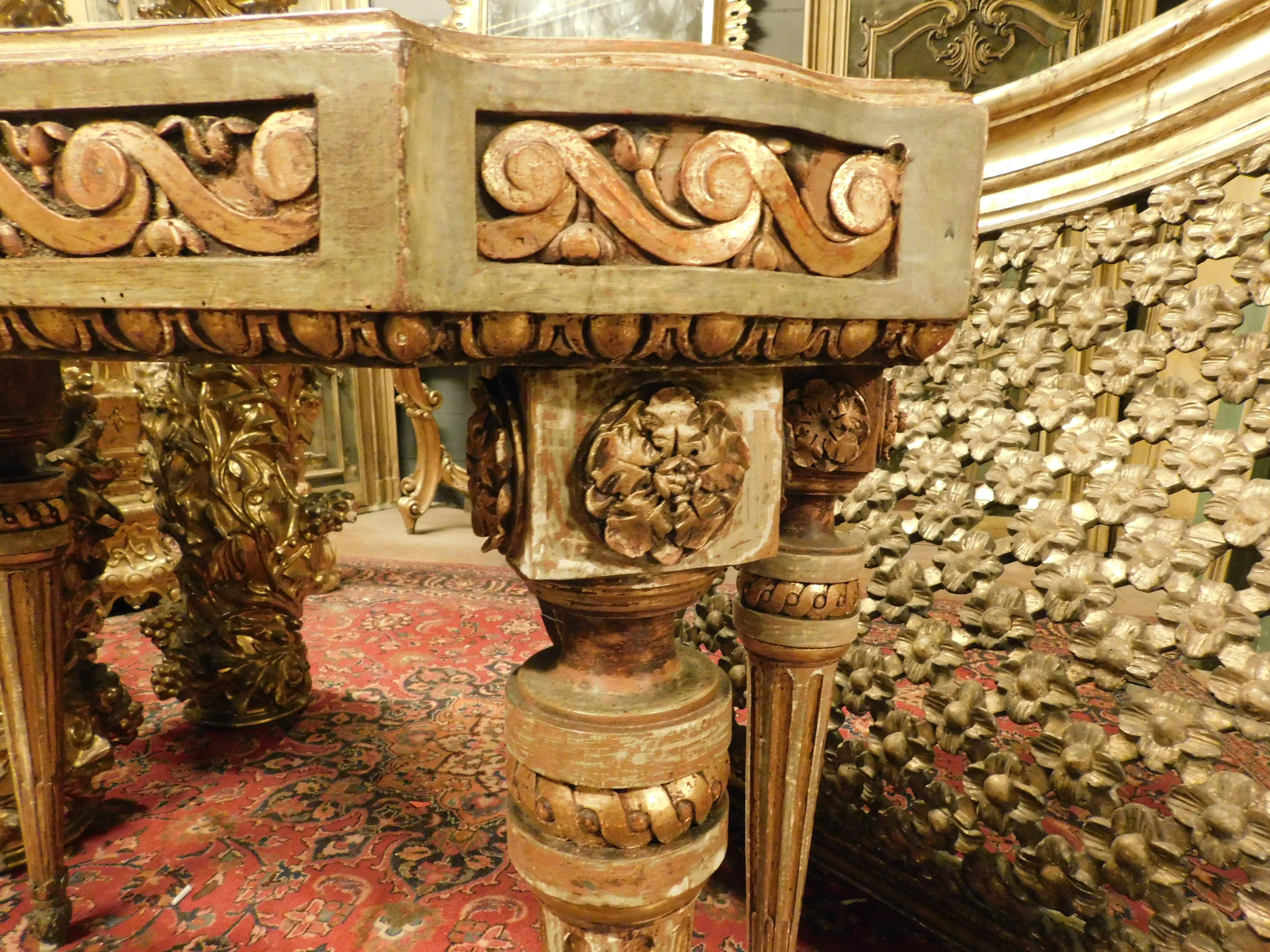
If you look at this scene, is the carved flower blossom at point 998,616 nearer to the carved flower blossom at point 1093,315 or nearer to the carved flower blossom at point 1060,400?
the carved flower blossom at point 1060,400

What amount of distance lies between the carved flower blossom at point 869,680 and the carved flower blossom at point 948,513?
0.56 feet

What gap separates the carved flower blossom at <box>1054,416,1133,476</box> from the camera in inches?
33.5

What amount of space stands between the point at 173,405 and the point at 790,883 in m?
1.26

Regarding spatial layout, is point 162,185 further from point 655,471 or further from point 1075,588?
point 1075,588

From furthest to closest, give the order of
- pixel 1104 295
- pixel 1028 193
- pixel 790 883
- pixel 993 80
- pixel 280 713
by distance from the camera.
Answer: pixel 993 80, pixel 280 713, pixel 1028 193, pixel 1104 295, pixel 790 883

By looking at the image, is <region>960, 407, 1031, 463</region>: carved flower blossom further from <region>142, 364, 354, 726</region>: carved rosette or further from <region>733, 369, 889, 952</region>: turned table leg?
<region>142, 364, 354, 726</region>: carved rosette

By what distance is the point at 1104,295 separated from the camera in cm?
89

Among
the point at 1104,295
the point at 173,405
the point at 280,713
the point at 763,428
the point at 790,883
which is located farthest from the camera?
the point at 280,713

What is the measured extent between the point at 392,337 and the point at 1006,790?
84cm

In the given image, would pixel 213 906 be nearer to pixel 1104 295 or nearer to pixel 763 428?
→ pixel 763 428

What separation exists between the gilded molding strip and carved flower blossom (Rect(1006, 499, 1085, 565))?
59 cm

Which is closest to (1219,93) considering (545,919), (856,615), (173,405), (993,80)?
(856,615)

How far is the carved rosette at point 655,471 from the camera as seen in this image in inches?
17.6

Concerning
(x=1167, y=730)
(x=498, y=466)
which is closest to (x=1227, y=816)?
(x=1167, y=730)
